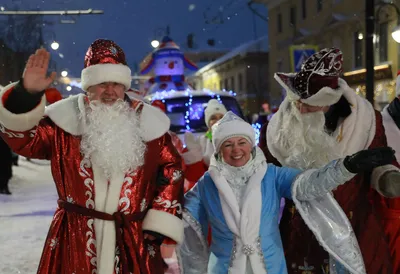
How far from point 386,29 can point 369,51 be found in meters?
11.6

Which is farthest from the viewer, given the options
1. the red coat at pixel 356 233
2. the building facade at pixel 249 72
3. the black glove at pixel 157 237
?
the building facade at pixel 249 72

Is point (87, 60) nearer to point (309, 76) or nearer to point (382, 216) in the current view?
point (309, 76)

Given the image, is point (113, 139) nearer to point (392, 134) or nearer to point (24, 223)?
point (392, 134)

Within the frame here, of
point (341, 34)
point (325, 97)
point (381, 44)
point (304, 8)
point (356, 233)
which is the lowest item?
point (356, 233)

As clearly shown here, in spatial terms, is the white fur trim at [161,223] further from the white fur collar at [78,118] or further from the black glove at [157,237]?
the white fur collar at [78,118]

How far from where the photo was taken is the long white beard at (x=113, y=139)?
9.91 ft

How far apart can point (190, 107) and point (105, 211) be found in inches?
243

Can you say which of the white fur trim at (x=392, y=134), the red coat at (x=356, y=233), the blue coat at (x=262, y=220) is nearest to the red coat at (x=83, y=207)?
the blue coat at (x=262, y=220)

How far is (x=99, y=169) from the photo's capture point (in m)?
3.02

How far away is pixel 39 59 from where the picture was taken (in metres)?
2.81

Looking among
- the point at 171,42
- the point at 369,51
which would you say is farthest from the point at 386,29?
the point at 369,51

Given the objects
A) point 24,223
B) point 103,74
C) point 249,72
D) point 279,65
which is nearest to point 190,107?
point 24,223

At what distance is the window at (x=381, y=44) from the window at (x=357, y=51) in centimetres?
233

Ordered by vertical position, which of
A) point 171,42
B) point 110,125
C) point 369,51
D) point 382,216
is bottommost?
point 382,216
